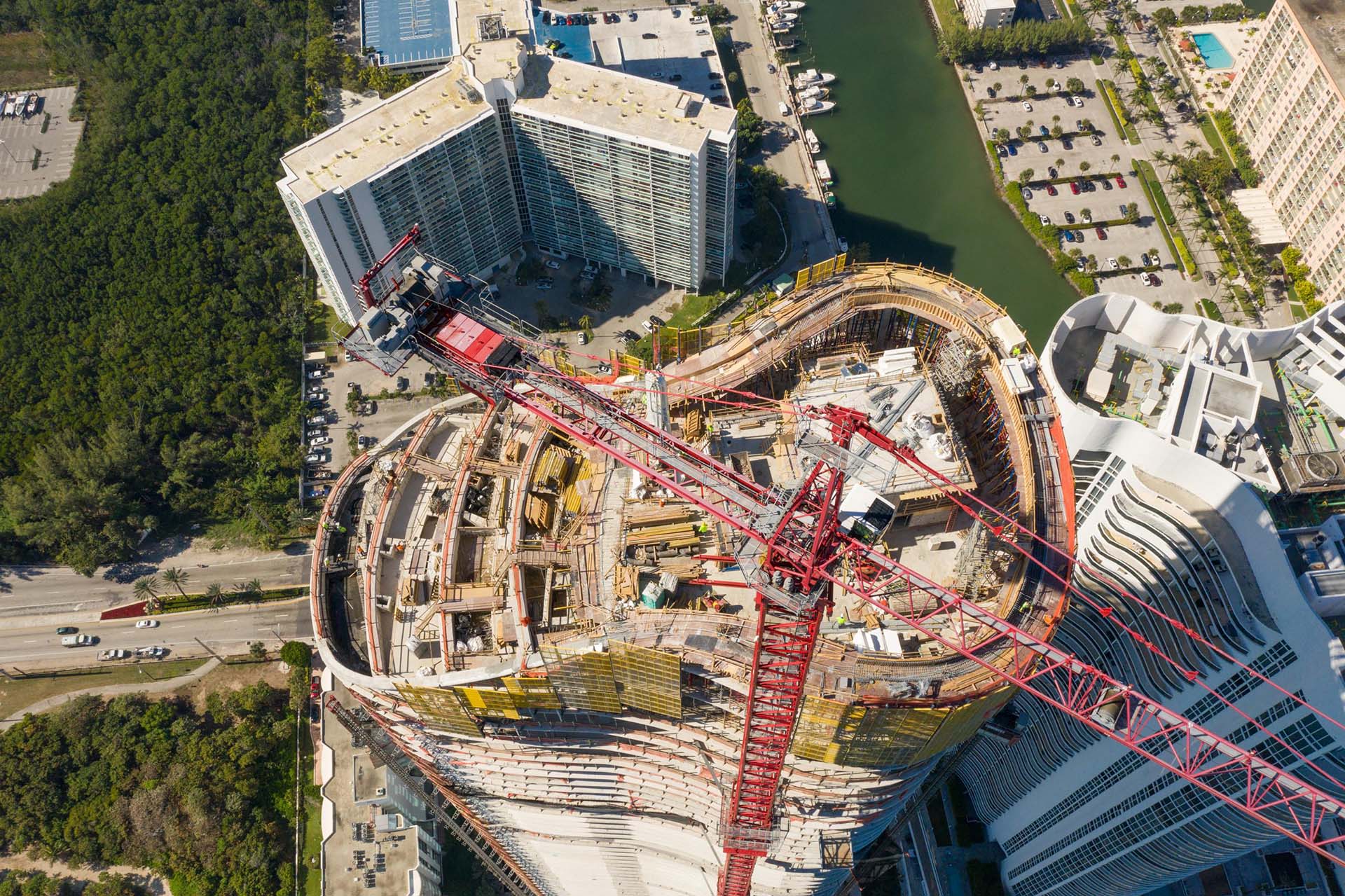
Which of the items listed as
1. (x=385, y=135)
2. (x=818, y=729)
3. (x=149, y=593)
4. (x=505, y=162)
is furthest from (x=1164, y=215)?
(x=149, y=593)

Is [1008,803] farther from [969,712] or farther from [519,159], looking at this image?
[519,159]

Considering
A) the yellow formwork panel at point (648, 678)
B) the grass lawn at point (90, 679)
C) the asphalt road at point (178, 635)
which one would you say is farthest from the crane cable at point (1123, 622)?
the grass lawn at point (90, 679)

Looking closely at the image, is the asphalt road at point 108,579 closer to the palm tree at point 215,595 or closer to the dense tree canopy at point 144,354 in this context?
the palm tree at point 215,595

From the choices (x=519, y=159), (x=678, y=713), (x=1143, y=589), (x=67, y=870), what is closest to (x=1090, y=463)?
(x=1143, y=589)

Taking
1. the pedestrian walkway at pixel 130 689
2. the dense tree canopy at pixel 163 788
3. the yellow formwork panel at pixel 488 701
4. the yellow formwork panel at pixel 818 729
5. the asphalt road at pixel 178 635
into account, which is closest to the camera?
the yellow formwork panel at pixel 818 729

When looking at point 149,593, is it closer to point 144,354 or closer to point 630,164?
point 144,354

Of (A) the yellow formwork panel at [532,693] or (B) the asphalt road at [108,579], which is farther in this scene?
(B) the asphalt road at [108,579]

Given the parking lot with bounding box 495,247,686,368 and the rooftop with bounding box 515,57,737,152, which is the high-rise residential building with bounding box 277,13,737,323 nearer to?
the rooftop with bounding box 515,57,737,152
